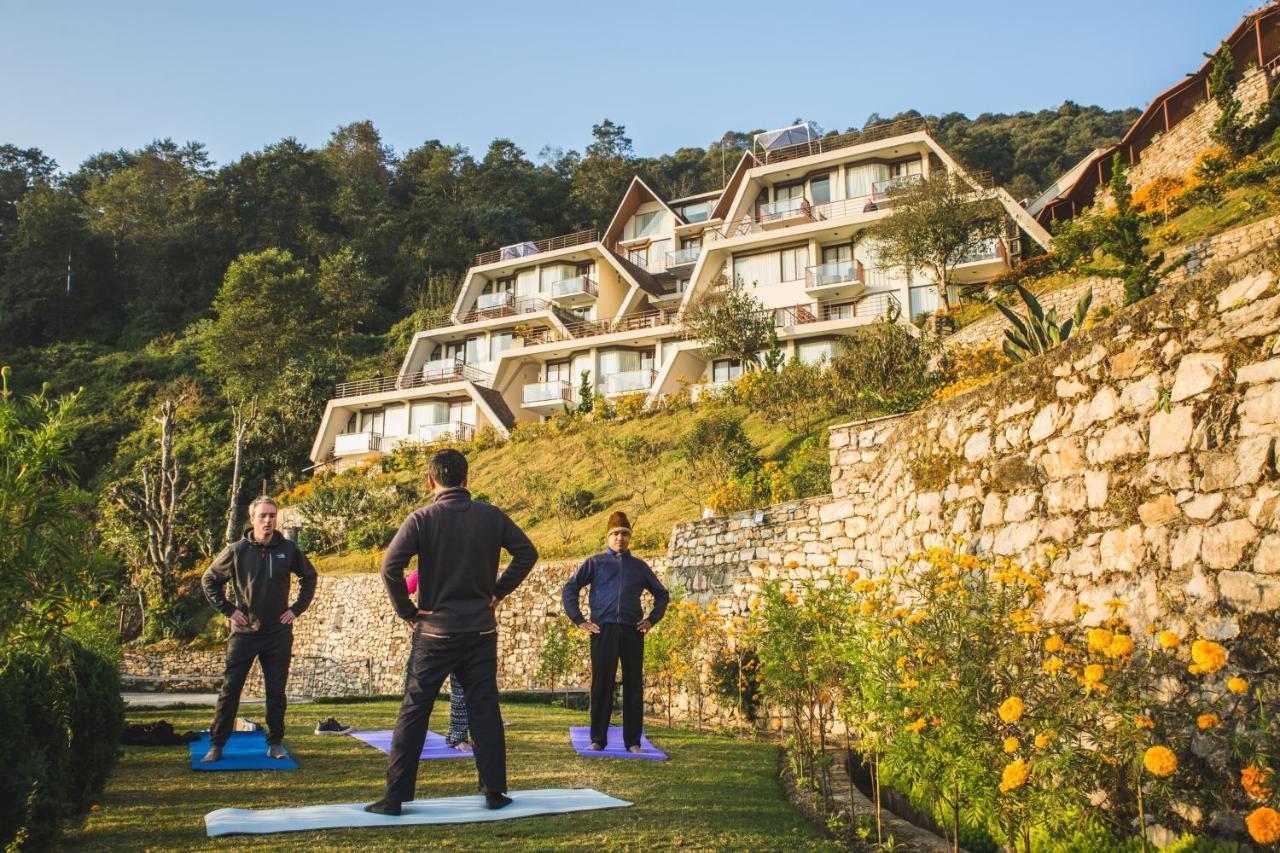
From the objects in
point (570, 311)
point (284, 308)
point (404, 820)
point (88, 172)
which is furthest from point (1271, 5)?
point (88, 172)

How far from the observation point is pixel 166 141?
69750 mm

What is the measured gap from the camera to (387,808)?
4.63 metres

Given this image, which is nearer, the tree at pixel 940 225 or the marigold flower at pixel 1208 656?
the marigold flower at pixel 1208 656

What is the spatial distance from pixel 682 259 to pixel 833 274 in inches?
449

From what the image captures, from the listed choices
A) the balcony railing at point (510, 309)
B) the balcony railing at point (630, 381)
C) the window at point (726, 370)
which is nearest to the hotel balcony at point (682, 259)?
the balcony railing at point (510, 309)

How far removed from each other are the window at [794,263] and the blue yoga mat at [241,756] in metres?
31.8

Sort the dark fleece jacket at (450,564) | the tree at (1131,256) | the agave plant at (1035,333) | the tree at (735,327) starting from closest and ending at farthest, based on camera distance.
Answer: the dark fleece jacket at (450,564), the agave plant at (1035,333), the tree at (1131,256), the tree at (735,327)

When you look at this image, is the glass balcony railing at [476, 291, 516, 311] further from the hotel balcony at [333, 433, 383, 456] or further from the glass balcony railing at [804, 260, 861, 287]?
the glass balcony railing at [804, 260, 861, 287]

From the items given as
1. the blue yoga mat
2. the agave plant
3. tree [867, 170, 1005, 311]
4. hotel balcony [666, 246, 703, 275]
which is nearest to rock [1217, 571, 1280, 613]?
the agave plant

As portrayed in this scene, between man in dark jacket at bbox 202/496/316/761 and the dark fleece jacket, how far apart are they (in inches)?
79.5

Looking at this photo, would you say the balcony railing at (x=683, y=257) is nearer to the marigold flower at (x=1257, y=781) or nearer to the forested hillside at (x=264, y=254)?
the forested hillside at (x=264, y=254)

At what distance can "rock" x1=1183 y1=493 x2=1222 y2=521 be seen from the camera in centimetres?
453

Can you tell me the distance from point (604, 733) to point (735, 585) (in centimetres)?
552

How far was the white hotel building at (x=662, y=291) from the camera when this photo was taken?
34.6 metres
